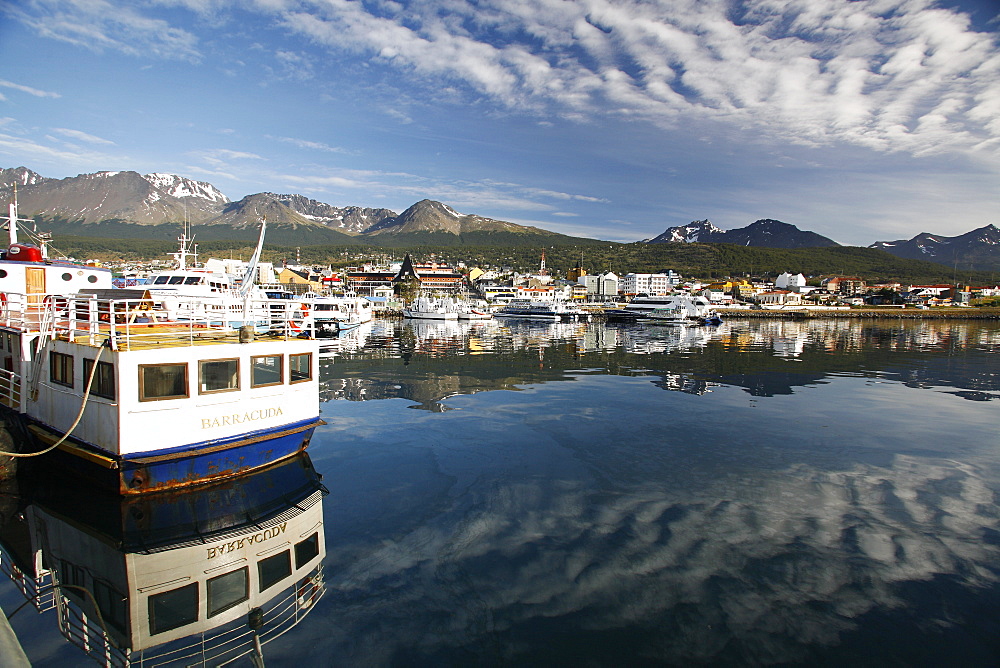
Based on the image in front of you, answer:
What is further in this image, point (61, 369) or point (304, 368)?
point (304, 368)

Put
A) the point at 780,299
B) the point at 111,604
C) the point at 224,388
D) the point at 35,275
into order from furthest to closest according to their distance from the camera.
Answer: the point at 780,299, the point at 35,275, the point at 224,388, the point at 111,604

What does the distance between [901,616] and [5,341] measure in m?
23.7

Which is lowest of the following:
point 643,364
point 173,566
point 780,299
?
point 173,566

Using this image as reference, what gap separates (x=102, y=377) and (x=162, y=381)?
1358mm

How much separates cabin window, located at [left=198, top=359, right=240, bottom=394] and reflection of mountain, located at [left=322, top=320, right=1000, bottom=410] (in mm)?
10093

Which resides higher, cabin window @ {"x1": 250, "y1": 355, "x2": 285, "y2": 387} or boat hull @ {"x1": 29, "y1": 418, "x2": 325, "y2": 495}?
cabin window @ {"x1": 250, "y1": 355, "x2": 285, "y2": 387}

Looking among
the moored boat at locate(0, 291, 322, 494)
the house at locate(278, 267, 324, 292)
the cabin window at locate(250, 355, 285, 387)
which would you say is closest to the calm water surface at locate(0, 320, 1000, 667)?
the moored boat at locate(0, 291, 322, 494)

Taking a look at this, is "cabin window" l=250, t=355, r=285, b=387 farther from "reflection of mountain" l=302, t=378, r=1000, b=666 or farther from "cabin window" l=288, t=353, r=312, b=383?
Answer: "reflection of mountain" l=302, t=378, r=1000, b=666

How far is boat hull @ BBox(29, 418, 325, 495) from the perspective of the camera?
1134cm

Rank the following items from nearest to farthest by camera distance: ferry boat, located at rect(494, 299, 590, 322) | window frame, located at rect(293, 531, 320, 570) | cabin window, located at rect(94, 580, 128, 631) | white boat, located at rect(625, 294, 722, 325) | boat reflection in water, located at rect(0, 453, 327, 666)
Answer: boat reflection in water, located at rect(0, 453, 327, 666) < cabin window, located at rect(94, 580, 128, 631) < window frame, located at rect(293, 531, 320, 570) < white boat, located at rect(625, 294, 722, 325) < ferry boat, located at rect(494, 299, 590, 322)

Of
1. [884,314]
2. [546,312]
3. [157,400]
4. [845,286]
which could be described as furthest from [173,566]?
[845,286]

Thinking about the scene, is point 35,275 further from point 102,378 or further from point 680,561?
point 680,561

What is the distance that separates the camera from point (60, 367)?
13125 mm

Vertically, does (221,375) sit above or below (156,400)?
above
